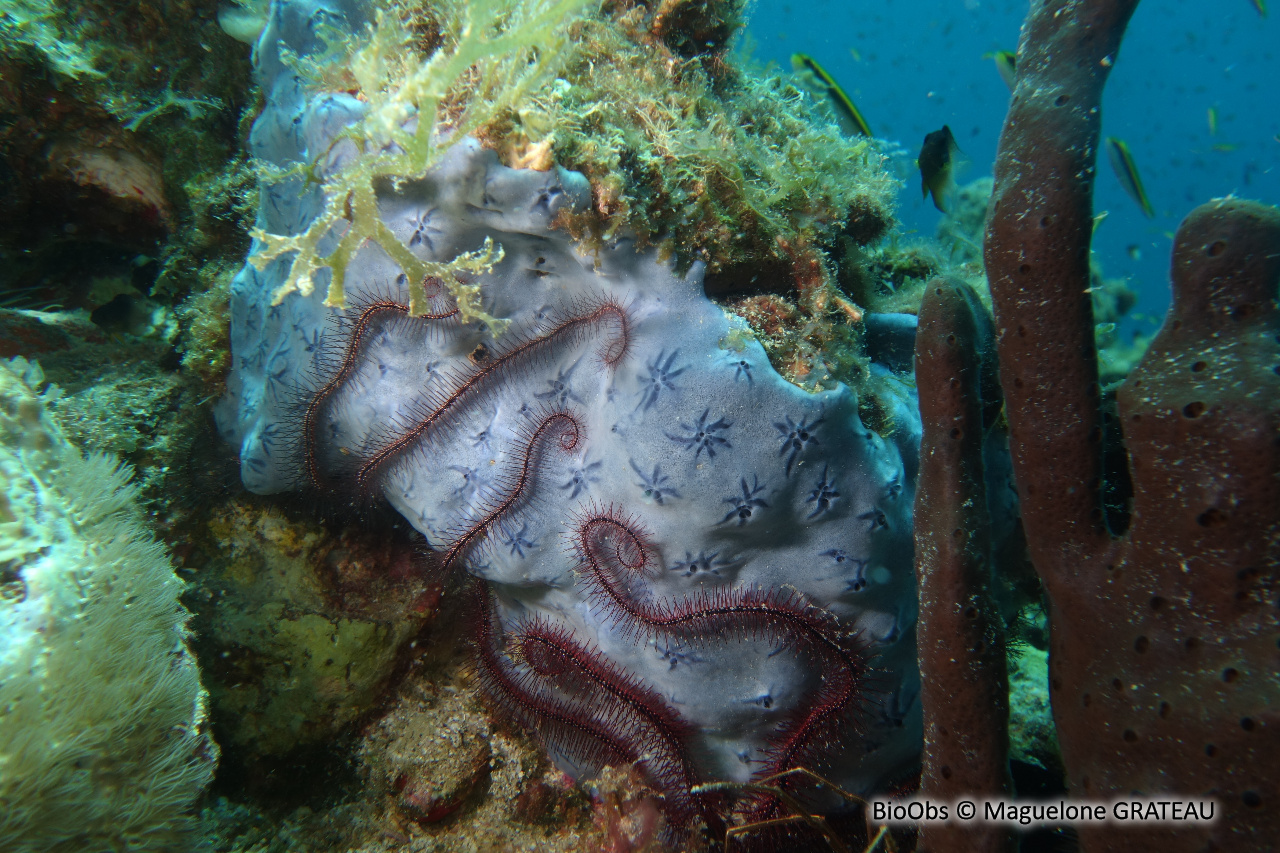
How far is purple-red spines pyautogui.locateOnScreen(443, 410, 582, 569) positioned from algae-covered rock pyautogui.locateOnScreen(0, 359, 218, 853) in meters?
1.11

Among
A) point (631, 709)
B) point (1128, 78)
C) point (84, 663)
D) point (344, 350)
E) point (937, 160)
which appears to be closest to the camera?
point (84, 663)

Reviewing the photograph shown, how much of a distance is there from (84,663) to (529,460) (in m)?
1.56

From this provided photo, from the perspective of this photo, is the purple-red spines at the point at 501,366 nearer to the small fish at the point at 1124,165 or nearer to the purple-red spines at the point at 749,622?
the purple-red spines at the point at 749,622

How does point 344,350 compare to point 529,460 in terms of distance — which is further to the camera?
point 344,350

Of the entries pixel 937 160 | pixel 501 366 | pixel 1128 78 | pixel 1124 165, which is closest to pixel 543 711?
pixel 501 366

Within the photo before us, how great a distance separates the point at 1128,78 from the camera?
2817 inches

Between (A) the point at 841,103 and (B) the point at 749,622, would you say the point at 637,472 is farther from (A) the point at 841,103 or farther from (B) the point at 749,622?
(A) the point at 841,103

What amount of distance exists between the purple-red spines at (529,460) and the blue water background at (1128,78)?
2951 inches

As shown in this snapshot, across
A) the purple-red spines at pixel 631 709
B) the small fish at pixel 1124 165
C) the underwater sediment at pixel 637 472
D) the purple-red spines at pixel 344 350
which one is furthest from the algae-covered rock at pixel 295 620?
the small fish at pixel 1124 165

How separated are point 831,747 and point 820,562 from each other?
778 mm

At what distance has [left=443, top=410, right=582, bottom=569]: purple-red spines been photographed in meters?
2.43

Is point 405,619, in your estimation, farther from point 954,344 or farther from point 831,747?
point 954,344

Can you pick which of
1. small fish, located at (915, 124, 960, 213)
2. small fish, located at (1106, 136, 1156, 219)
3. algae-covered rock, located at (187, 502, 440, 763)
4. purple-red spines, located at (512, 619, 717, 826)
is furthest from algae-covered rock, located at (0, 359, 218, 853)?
small fish, located at (1106, 136, 1156, 219)

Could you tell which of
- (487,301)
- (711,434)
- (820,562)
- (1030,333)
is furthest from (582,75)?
(820,562)
